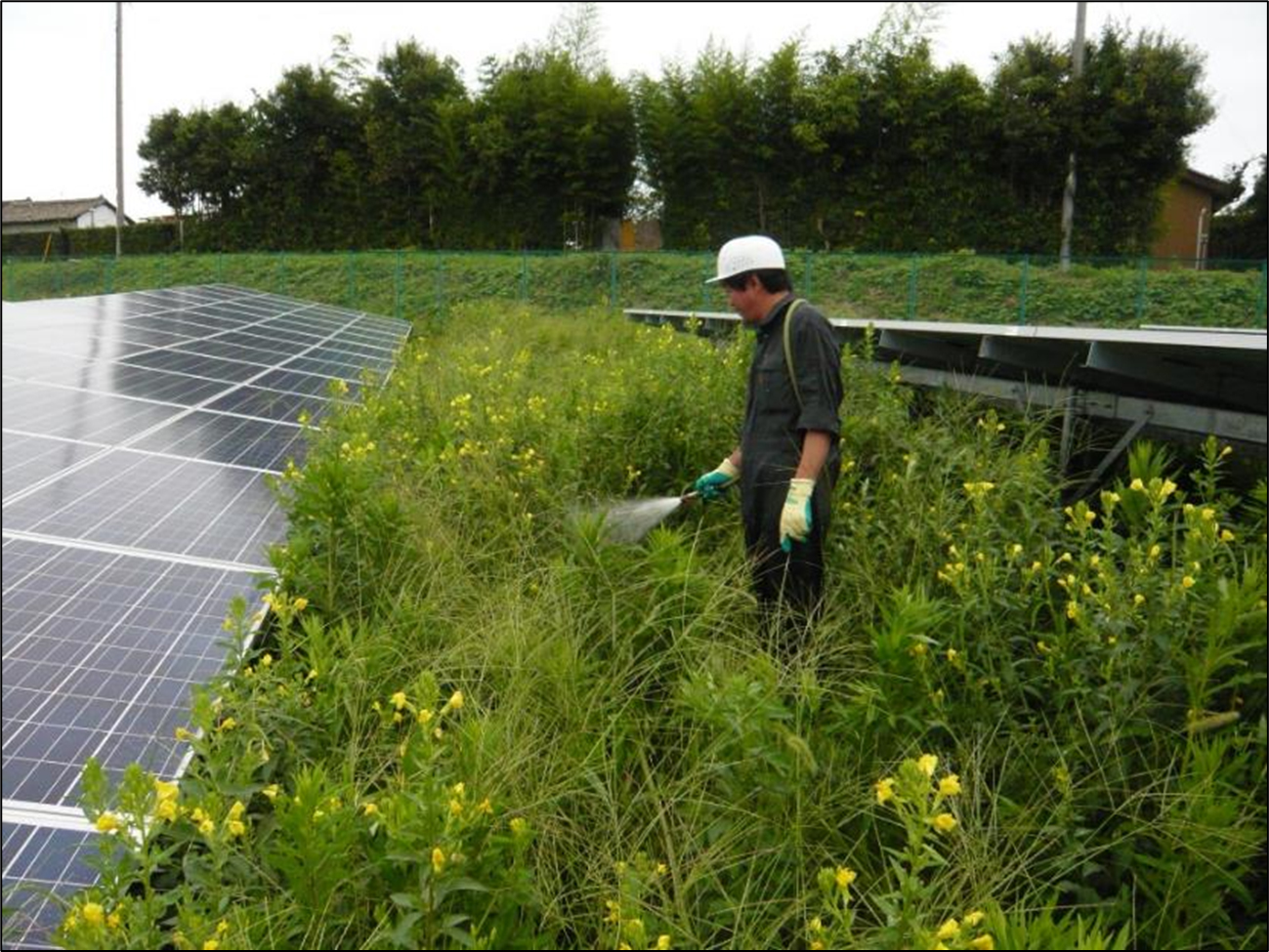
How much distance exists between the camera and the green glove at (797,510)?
3100 mm

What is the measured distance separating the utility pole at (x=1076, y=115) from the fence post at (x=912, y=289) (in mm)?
5724

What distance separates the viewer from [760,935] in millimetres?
1828

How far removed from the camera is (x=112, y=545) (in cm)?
343

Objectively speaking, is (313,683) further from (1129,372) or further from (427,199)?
(427,199)

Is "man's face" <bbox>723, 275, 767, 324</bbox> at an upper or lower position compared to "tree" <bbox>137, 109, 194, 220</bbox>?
lower

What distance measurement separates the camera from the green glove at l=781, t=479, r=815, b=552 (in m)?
3.10

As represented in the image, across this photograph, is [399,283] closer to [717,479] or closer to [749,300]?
[717,479]

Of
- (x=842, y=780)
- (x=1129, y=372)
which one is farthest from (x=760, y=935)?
(x=1129, y=372)

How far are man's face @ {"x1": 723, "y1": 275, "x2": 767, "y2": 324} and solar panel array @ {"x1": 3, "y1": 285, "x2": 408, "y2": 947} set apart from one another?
2171 mm

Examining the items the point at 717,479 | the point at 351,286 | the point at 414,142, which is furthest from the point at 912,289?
the point at 414,142

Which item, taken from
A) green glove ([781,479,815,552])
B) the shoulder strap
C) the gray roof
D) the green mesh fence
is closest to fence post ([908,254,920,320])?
the green mesh fence

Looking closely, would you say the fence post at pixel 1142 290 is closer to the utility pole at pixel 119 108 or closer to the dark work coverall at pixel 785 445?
the dark work coverall at pixel 785 445

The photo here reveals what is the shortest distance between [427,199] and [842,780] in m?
27.1

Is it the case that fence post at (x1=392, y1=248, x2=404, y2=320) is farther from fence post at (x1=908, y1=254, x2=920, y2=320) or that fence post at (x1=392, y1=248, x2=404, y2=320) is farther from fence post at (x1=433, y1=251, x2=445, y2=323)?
fence post at (x1=908, y1=254, x2=920, y2=320)
